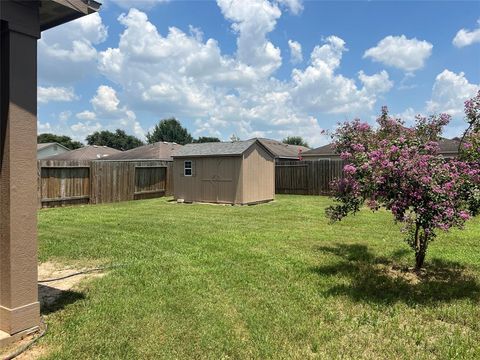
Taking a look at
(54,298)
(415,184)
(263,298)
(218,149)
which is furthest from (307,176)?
(54,298)

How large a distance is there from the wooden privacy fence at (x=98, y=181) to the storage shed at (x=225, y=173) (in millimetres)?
2114

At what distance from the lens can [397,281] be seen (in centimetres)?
546

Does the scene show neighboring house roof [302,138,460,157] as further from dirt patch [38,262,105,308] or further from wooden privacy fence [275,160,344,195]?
dirt patch [38,262,105,308]

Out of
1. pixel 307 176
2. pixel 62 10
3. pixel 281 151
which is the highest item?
pixel 281 151

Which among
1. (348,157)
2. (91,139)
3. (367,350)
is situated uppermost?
(91,139)

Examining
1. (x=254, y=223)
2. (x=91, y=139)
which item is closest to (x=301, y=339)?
(x=254, y=223)

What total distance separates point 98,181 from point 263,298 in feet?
44.6

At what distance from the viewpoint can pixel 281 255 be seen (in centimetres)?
696

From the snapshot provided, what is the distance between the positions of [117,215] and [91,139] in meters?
69.9

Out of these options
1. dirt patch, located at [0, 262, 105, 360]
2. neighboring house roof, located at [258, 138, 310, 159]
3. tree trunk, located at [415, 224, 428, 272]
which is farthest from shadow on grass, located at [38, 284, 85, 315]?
neighboring house roof, located at [258, 138, 310, 159]

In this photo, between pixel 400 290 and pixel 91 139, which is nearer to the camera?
pixel 400 290

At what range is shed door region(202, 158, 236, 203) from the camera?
53.6 ft

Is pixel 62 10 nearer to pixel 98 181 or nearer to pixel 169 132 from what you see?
pixel 98 181

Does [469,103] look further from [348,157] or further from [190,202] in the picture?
[190,202]
